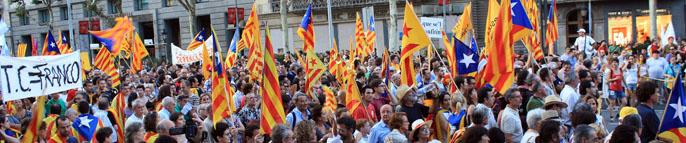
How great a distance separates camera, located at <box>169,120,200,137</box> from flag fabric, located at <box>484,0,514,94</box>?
3.43 m

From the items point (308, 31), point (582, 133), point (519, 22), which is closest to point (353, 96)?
point (519, 22)

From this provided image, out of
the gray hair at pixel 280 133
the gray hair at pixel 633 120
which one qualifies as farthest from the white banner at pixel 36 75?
the gray hair at pixel 633 120

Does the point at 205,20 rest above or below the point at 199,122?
above

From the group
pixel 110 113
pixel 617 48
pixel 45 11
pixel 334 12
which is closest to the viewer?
pixel 110 113

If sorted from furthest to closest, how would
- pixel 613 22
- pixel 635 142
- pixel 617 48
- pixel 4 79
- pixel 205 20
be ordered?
pixel 205 20, pixel 613 22, pixel 617 48, pixel 4 79, pixel 635 142

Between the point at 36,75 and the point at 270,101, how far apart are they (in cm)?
261

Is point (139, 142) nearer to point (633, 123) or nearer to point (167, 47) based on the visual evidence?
point (633, 123)

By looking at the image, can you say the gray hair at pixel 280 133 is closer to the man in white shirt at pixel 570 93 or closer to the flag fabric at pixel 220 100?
the flag fabric at pixel 220 100

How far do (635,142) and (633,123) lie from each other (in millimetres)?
848

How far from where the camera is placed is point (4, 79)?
7.36 meters

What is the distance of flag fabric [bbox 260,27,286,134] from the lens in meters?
7.25

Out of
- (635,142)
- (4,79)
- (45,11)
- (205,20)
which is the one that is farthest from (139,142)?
(45,11)

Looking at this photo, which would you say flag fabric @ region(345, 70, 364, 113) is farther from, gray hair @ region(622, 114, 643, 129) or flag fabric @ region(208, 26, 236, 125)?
gray hair @ region(622, 114, 643, 129)

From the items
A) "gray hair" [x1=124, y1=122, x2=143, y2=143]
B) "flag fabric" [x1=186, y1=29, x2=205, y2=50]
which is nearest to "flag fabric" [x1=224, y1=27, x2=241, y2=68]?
"flag fabric" [x1=186, y1=29, x2=205, y2=50]
